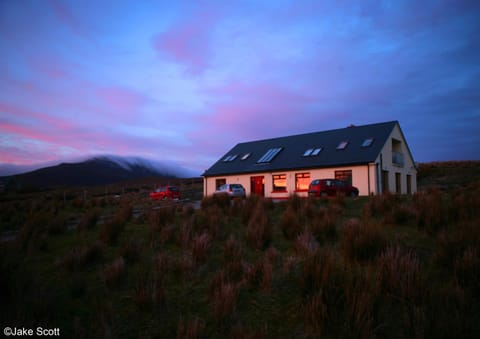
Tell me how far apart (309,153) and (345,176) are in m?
4.20

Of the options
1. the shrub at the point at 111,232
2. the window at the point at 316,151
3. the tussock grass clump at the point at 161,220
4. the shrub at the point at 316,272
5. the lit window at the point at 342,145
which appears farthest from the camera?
the window at the point at 316,151

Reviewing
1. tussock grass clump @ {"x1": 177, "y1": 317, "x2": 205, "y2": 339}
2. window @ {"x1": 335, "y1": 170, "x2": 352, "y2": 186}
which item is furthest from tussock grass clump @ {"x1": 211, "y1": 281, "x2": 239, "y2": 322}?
window @ {"x1": 335, "y1": 170, "x2": 352, "y2": 186}

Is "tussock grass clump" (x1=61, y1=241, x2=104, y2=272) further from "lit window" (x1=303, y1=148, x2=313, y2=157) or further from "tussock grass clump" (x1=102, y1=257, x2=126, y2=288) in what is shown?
"lit window" (x1=303, y1=148, x2=313, y2=157)

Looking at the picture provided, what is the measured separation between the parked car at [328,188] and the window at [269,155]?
7680mm

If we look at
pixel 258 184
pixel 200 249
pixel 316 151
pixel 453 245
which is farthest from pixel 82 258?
pixel 316 151

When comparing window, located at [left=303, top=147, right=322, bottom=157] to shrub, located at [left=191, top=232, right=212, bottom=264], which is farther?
window, located at [left=303, top=147, right=322, bottom=157]

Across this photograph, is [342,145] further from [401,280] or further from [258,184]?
[401,280]

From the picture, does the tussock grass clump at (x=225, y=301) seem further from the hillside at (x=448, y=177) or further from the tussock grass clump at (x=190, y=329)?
the hillside at (x=448, y=177)

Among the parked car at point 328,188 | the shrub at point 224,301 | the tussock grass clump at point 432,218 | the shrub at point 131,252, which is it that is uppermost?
the parked car at point 328,188

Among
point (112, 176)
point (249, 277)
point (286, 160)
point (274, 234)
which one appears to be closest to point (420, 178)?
point (286, 160)

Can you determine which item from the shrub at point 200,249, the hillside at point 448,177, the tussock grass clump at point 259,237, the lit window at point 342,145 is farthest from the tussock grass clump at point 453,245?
the hillside at point 448,177

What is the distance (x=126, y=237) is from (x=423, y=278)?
6.20 metres

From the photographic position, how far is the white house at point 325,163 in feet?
70.9

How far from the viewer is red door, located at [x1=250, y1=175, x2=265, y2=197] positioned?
26.0m
